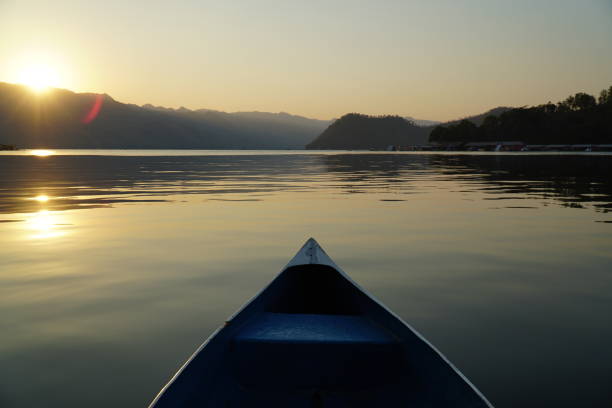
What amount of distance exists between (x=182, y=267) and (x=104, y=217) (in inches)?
343

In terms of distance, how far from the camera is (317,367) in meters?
5.03

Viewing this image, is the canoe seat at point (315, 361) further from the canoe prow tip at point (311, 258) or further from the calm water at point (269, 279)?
the canoe prow tip at point (311, 258)

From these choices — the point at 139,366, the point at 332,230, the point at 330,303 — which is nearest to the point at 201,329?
the point at 139,366

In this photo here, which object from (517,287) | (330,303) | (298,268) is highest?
(298,268)

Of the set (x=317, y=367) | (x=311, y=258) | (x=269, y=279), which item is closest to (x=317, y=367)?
→ (x=317, y=367)

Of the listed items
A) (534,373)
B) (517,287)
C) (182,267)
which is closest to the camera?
(534,373)

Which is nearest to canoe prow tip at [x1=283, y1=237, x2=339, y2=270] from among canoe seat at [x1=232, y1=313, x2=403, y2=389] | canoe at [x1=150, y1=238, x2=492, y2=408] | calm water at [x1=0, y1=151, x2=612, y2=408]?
canoe at [x1=150, y1=238, x2=492, y2=408]

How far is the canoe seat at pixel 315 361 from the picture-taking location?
4.98 meters

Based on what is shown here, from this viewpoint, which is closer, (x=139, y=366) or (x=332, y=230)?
(x=139, y=366)

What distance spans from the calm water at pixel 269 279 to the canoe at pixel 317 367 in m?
1.18

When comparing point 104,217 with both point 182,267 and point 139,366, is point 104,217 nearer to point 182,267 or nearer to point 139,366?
point 182,267

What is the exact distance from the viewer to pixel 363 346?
5.06m

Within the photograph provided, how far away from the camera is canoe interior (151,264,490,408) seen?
14.4 ft

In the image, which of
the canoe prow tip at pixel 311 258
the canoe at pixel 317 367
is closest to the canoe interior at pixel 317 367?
the canoe at pixel 317 367
